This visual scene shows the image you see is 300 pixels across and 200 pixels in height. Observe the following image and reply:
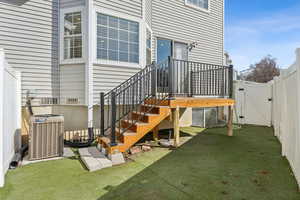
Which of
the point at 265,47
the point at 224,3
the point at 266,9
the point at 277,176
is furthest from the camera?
the point at 265,47

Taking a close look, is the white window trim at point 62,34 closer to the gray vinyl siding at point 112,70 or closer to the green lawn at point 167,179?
the gray vinyl siding at point 112,70

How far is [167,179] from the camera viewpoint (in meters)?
2.88

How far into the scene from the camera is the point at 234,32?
695 inches

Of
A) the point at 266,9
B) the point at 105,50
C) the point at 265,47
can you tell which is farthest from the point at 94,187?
the point at 265,47

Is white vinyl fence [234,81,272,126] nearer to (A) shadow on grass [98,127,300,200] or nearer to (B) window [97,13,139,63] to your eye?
(A) shadow on grass [98,127,300,200]

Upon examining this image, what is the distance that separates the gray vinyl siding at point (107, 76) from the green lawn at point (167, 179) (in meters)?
2.10

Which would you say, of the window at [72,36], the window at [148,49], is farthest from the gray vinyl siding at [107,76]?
the window at [148,49]


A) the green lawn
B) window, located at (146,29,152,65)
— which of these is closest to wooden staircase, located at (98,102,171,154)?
the green lawn

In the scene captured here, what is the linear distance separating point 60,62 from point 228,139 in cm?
520

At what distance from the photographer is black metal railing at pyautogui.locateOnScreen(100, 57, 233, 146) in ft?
13.8

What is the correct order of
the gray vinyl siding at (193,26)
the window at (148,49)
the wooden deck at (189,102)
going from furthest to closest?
the gray vinyl siding at (193,26)
the window at (148,49)
the wooden deck at (189,102)

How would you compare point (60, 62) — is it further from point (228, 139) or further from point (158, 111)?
point (228, 139)

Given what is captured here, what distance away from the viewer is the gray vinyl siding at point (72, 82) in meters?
5.00

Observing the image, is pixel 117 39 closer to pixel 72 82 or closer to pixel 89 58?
pixel 89 58
